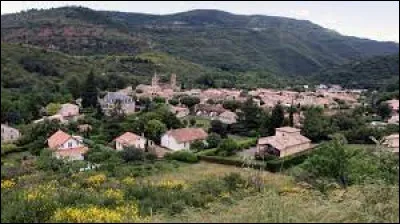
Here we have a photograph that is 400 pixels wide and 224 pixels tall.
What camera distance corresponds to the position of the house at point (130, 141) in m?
30.4

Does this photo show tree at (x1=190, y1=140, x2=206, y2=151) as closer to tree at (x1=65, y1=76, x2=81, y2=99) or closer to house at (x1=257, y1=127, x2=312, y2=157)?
house at (x1=257, y1=127, x2=312, y2=157)

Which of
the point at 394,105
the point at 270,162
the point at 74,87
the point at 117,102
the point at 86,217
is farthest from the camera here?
the point at 74,87

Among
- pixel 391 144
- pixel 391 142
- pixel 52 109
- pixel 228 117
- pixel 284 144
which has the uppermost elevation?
pixel 391 144

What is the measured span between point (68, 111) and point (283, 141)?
1756 centimetres

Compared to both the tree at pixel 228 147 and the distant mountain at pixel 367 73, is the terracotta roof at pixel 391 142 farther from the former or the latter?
the distant mountain at pixel 367 73

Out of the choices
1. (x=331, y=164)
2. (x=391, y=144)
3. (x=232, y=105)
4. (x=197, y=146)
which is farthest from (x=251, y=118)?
(x=391, y=144)

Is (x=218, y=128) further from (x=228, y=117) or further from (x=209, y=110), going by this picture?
(x=209, y=110)

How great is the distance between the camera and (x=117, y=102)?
4425cm

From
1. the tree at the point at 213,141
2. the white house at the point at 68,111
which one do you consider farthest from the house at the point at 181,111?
the tree at the point at 213,141

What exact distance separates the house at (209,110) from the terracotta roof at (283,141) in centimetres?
1429

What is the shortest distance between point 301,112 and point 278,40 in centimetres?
8664

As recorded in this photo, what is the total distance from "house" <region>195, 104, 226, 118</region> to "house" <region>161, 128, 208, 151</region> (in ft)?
38.7

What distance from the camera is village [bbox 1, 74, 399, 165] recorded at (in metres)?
29.2

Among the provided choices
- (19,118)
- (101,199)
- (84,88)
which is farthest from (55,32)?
(101,199)
